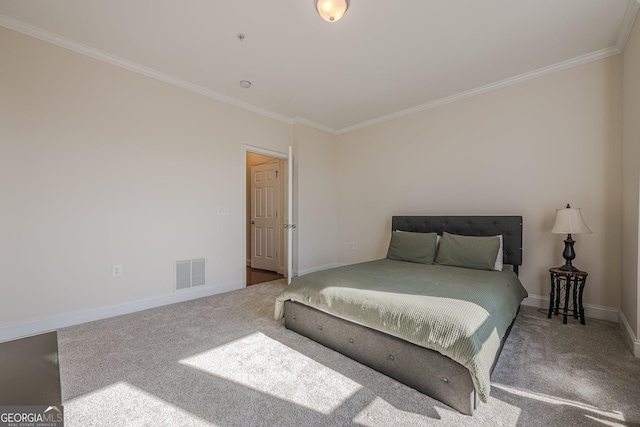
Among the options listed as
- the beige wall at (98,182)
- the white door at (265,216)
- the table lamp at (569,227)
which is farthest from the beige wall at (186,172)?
the white door at (265,216)

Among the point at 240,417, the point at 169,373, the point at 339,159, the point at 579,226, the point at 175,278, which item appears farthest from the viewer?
the point at 339,159

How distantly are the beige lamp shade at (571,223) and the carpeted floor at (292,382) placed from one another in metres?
0.88

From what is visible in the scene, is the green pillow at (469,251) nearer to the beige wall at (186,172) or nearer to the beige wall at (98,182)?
the beige wall at (186,172)

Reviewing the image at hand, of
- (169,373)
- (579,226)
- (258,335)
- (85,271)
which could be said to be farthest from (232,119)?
(579,226)

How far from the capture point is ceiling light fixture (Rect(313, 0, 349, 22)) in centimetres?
190

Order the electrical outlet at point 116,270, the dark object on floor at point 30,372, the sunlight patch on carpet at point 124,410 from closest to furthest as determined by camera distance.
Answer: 1. the dark object on floor at point 30,372
2. the sunlight patch on carpet at point 124,410
3. the electrical outlet at point 116,270

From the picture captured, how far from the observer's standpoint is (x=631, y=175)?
2.18 m

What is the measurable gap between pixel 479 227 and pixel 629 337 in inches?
59.0

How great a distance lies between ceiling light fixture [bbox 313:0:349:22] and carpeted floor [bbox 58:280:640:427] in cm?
246

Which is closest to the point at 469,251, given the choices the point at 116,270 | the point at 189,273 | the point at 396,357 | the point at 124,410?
the point at 396,357

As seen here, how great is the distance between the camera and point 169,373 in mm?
1769

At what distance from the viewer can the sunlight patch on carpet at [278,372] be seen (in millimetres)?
1541

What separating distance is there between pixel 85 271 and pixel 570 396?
12.7ft

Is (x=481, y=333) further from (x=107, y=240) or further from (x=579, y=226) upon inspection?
(x=107, y=240)
